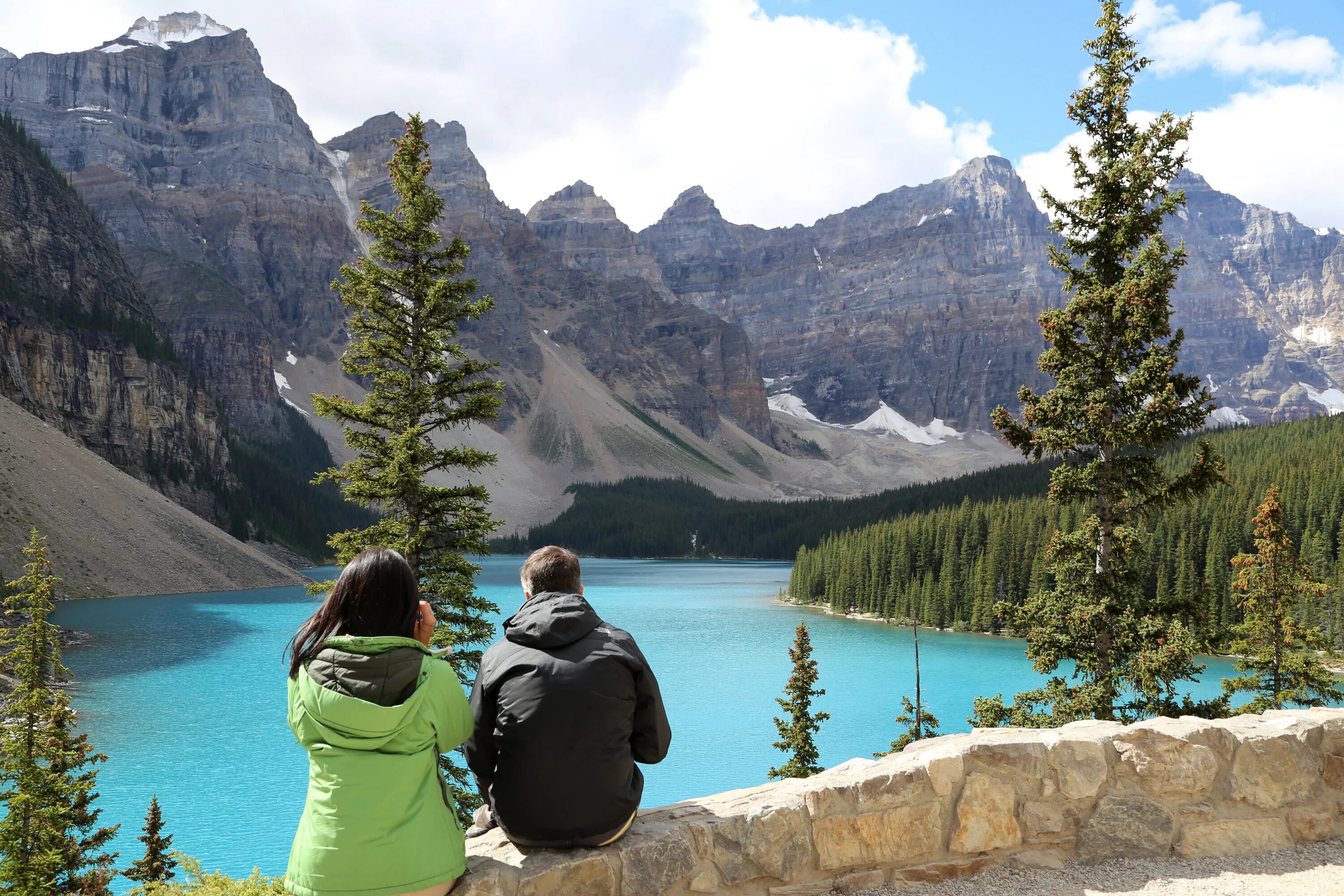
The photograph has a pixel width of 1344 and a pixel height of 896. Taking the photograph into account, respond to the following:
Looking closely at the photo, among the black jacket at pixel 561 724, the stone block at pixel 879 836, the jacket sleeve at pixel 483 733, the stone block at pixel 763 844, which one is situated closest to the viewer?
the black jacket at pixel 561 724

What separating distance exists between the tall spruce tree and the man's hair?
32.0ft

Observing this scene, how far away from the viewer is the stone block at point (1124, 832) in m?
5.99

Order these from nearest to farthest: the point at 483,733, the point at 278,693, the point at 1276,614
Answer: the point at 483,733 < the point at 1276,614 < the point at 278,693

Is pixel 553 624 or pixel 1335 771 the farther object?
pixel 1335 771

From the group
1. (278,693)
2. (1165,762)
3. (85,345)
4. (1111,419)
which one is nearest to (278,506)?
(85,345)

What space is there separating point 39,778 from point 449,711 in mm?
13153

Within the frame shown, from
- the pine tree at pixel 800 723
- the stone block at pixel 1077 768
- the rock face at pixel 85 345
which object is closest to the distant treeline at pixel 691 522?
the rock face at pixel 85 345

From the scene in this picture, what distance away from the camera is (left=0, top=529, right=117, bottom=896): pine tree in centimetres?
1288

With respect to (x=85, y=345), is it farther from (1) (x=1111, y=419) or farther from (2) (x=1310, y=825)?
(2) (x=1310, y=825)

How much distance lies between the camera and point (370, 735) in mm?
3914

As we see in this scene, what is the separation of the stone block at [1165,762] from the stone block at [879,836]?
1533 mm

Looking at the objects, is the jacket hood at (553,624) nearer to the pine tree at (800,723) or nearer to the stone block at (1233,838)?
the stone block at (1233,838)

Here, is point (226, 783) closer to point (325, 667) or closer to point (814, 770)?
point (814, 770)

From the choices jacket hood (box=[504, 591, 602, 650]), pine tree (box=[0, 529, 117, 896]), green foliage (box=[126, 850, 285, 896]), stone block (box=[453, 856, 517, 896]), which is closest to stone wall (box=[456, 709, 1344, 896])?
stone block (box=[453, 856, 517, 896])
